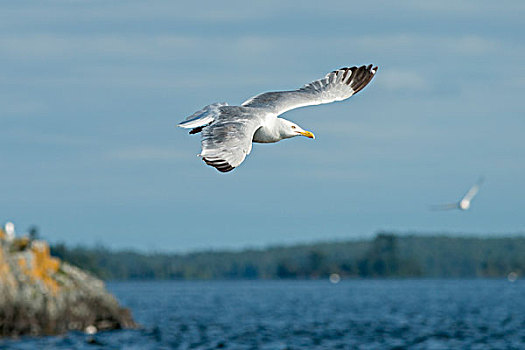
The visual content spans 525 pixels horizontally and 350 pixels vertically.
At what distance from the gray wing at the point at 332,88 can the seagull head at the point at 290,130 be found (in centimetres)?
143

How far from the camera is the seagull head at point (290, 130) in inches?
511

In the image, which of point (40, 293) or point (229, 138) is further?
point (40, 293)

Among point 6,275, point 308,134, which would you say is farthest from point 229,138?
point 6,275

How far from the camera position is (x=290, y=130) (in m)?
13.1

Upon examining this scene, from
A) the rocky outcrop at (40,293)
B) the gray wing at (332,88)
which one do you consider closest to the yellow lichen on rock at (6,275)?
the rocky outcrop at (40,293)

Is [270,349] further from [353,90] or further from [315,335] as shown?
[353,90]

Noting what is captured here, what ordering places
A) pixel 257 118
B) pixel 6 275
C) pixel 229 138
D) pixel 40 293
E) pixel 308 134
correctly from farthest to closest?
pixel 40 293
pixel 6 275
pixel 308 134
pixel 257 118
pixel 229 138

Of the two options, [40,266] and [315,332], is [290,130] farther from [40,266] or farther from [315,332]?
[315,332]

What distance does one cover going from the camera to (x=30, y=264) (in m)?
46.2

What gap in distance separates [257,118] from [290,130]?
750mm

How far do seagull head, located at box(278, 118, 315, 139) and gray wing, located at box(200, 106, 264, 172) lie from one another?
489 mm

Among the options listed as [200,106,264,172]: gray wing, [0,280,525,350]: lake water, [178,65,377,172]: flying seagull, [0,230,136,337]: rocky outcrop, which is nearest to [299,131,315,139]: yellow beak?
[178,65,377,172]: flying seagull

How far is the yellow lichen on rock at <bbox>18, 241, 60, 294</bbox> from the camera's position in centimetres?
4572

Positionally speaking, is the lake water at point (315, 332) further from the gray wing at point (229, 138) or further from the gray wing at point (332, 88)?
the gray wing at point (229, 138)
